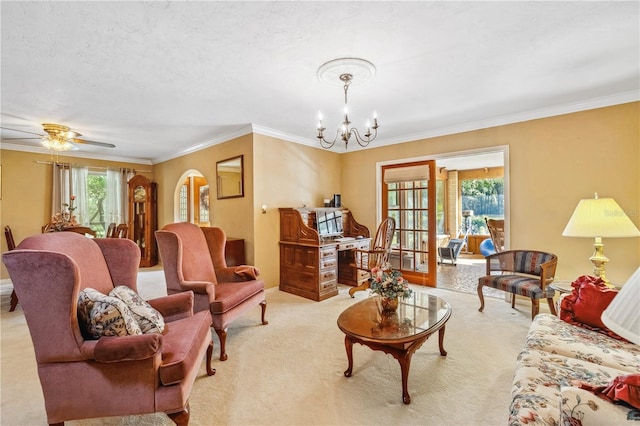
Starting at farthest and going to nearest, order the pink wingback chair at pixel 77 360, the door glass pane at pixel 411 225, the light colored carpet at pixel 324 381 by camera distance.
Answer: the door glass pane at pixel 411 225, the light colored carpet at pixel 324 381, the pink wingback chair at pixel 77 360

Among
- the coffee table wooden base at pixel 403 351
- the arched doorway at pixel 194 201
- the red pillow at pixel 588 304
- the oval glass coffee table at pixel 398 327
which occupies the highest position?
the arched doorway at pixel 194 201

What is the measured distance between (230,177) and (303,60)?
269cm

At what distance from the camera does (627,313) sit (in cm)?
70

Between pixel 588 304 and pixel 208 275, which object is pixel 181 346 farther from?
pixel 588 304

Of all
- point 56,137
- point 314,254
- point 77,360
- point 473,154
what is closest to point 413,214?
point 473,154

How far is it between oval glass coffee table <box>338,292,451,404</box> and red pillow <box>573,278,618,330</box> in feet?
2.80

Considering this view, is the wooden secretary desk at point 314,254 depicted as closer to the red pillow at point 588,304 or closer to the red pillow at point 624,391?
the red pillow at point 588,304

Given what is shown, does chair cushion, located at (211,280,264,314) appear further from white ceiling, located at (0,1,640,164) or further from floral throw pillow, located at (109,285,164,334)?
white ceiling, located at (0,1,640,164)

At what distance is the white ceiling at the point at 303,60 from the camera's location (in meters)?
1.77

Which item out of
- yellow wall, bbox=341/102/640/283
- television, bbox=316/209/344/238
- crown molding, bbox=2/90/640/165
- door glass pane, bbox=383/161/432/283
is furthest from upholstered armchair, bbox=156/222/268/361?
yellow wall, bbox=341/102/640/283

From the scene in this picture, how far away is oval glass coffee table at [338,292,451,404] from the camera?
183 cm

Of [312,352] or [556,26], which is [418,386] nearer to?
[312,352]

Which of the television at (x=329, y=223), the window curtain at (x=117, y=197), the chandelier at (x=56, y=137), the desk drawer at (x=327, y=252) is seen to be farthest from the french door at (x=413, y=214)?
the window curtain at (x=117, y=197)

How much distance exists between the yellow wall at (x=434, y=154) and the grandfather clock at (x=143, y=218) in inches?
10.9
